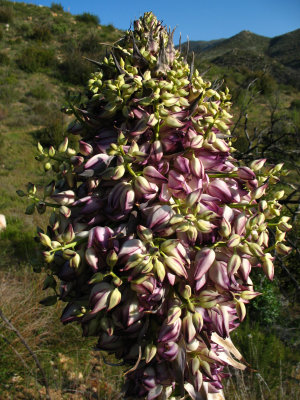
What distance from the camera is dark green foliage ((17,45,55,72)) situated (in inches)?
445

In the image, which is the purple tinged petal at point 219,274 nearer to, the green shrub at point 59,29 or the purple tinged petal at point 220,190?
the purple tinged petal at point 220,190

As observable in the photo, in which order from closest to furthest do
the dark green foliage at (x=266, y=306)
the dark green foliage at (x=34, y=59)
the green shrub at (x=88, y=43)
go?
the dark green foliage at (x=266, y=306)
the dark green foliage at (x=34, y=59)
the green shrub at (x=88, y=43)

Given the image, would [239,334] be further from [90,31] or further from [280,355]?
[90,31]

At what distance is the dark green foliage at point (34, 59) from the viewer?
1130 centimetres

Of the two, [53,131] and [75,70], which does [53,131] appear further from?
[75,70]

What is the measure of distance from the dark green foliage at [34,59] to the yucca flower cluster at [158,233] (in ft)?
40.4

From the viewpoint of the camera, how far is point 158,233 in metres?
0.50

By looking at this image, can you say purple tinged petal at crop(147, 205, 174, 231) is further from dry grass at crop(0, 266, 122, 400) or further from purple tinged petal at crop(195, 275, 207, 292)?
dry grass at crop(0, 266, 122, 400)

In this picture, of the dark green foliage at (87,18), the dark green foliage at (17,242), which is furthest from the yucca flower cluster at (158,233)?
the dark green foliage at (87,18)

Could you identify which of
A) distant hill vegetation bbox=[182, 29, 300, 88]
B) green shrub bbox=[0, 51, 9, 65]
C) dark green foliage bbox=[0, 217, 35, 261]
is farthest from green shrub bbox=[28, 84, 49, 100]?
distant hill vegetation bbox=[182, 29, 300, 88]

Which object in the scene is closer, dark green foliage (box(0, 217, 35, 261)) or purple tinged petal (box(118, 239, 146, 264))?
purple tinged petal (box(118, 239, 146, 264))

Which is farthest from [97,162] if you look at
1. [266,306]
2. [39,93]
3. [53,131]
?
[39,93]

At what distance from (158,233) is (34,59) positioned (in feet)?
41.6

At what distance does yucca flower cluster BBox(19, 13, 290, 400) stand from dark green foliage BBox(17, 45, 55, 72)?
1230cm
